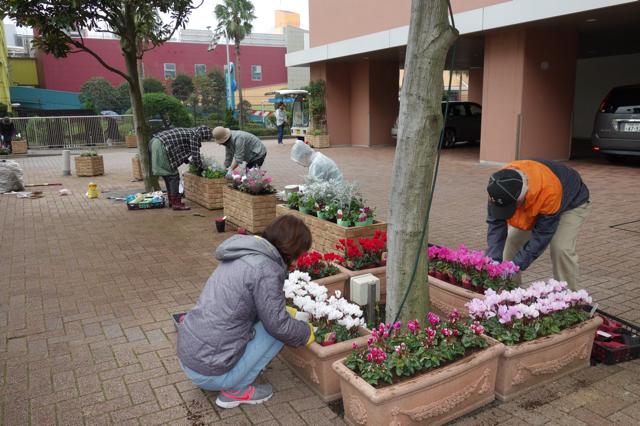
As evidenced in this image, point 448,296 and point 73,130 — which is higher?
point 73,130

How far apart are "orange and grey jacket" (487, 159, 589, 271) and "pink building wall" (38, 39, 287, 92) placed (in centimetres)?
4272

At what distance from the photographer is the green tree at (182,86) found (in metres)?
42.9

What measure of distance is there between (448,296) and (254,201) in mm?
3782

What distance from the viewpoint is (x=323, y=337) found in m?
3.17

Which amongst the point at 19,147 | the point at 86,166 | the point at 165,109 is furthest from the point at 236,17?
the point at 86,166

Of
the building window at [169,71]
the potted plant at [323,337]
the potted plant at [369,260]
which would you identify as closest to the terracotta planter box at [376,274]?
the potted plant at [369,260]

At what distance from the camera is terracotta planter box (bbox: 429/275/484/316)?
3.73 metres

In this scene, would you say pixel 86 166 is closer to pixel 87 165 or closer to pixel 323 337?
pixel 87 165

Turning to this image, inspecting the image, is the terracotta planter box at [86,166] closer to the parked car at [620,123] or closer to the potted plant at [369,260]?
the potted plant at [369,260]

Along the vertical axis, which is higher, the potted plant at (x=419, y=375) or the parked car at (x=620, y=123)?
the parked car at (x=620, y=123)

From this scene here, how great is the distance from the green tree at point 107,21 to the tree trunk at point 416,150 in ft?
23.5

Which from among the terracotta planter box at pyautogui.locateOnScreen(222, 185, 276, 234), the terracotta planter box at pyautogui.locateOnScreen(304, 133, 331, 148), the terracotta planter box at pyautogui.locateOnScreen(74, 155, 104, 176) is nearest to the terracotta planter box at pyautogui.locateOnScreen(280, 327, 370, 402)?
the terracotta planter box at pyautogui.locateOnScreen(222, 185, 276, 234)

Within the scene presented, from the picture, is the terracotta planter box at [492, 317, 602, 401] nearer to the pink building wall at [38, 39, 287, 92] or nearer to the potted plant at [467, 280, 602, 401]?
the potted plant at [467, 280, 602, 401]

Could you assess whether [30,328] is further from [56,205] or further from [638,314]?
[56,205]
